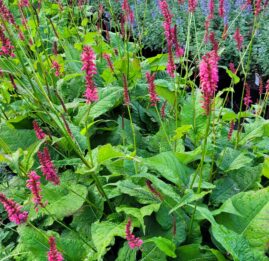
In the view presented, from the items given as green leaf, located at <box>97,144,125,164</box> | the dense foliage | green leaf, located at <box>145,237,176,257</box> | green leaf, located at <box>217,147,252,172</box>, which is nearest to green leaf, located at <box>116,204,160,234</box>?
the dense foliage

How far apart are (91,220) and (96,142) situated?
58 centimetres

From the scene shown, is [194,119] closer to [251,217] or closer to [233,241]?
[251,217]

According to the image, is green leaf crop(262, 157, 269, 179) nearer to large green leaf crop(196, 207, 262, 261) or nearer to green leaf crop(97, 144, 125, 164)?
large green leaf crop(196, 207, 262, 261)

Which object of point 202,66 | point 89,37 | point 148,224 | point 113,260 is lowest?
point 113,260

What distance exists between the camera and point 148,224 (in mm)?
1789

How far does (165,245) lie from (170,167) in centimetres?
35

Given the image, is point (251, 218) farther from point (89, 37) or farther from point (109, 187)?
point (89, 37)

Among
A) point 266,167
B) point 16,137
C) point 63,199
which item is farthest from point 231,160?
point 16,137

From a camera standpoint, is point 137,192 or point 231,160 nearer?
point 137,192

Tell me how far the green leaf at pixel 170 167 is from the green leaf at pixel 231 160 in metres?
0.17

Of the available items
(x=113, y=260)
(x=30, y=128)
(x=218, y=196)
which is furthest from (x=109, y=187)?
(x=30, y=128)

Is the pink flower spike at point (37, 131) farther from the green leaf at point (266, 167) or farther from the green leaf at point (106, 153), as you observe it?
the green leaf at point (266, 167)

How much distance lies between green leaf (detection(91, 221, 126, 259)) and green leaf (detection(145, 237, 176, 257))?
14 centimetres

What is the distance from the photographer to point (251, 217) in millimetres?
1686
